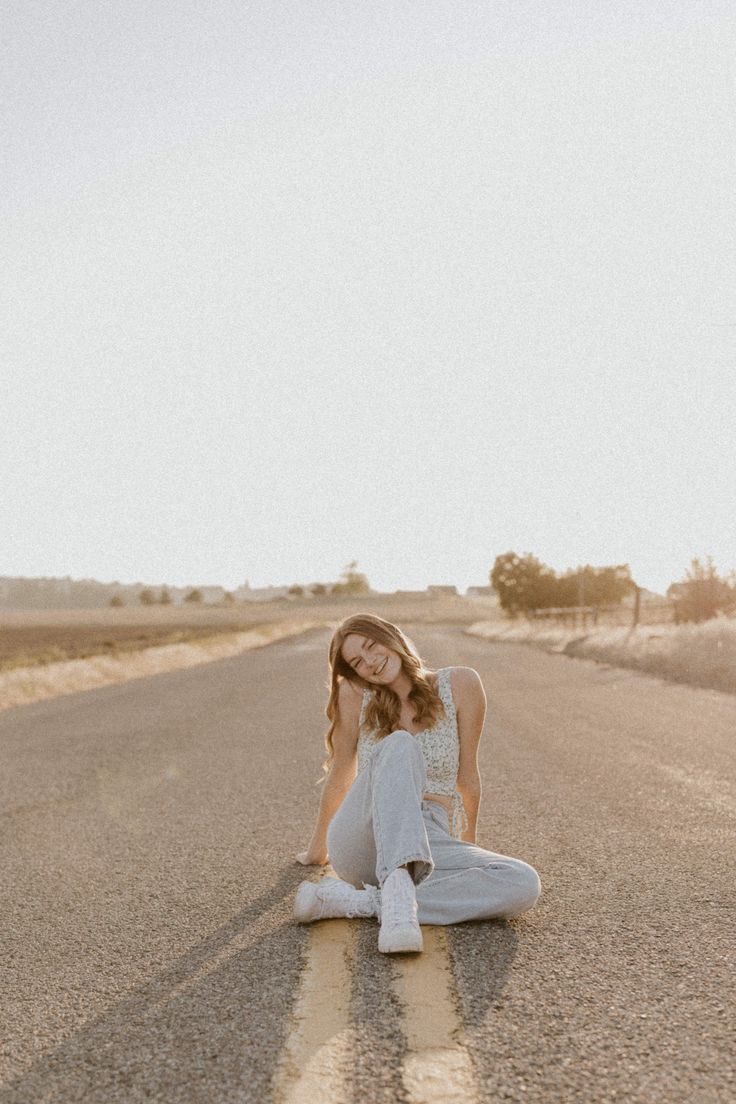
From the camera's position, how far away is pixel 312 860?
5008 millimetres

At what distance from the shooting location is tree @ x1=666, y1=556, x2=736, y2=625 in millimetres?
28484

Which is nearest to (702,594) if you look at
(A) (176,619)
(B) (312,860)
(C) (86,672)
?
(C) (86,672)

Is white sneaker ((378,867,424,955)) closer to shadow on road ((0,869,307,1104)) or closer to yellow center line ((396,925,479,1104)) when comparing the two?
yellow center line ((396,925,479,1104))

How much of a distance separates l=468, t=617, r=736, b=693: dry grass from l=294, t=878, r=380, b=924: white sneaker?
1308 centimetres

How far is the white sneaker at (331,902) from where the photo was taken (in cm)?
385

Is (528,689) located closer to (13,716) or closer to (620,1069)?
(13,716)

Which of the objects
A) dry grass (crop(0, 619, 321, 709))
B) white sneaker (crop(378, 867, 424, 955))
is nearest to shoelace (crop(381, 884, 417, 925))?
white sneaker (crop(378, 867, 424, 955))

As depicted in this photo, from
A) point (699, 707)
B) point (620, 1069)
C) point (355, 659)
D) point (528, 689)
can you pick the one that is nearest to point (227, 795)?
point (355, 659)

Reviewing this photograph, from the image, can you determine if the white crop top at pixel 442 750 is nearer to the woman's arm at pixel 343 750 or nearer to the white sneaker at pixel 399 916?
the woman's arm at pixel 343 750

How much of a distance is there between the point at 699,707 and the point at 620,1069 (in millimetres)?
10831

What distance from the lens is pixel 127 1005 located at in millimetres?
3113

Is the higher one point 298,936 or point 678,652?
point 678,652

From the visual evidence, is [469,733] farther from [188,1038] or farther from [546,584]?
[546,584]

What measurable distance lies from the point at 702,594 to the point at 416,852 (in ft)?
89.1
